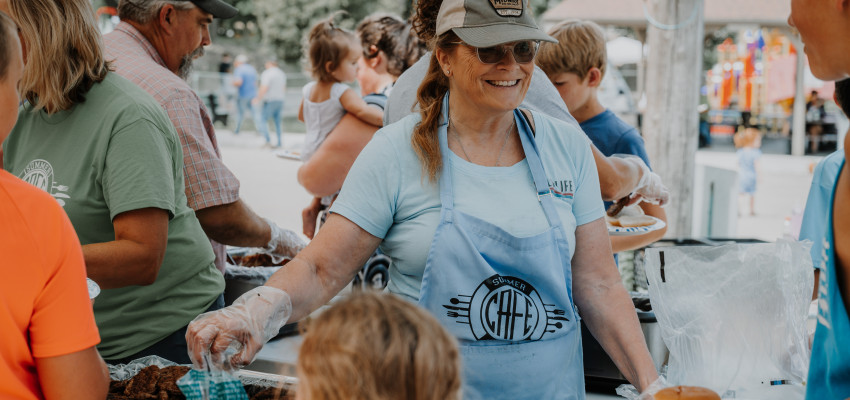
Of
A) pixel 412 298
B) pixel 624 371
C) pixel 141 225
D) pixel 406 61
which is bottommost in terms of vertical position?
pixel 624 371

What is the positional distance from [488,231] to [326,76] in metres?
2.98

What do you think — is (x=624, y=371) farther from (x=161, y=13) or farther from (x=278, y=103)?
(x=278, y=103)

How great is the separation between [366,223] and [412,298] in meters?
0.23

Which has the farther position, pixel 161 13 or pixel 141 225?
pixel 161 13

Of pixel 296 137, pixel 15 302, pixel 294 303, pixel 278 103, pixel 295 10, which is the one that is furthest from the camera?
pixel 295 10

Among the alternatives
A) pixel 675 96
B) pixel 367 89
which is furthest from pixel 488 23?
pixel 675 96

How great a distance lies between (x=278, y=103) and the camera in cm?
1708

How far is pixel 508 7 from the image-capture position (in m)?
1.99

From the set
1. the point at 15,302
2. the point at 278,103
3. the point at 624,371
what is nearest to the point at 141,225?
the point at 15,302

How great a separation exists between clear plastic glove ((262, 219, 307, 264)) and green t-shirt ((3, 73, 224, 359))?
61 cm

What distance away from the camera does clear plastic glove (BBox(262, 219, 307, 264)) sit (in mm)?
2914

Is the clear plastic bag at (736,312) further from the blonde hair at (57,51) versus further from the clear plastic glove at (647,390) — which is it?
the blonde hair at (57,51)

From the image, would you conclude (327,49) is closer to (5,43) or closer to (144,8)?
(144,8)

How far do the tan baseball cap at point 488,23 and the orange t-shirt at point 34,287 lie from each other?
106 cm
